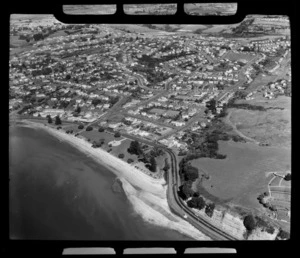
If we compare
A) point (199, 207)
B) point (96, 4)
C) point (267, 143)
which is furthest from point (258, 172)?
point (96, 4)

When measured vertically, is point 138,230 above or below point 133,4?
below

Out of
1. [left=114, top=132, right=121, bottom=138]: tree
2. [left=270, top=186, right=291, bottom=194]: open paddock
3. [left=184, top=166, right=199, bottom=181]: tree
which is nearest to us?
[left=270, top=186, right=291, bottom=194]: open paddock

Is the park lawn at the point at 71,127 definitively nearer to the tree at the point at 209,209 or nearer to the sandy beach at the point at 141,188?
the sandy beach at the point at 141,188

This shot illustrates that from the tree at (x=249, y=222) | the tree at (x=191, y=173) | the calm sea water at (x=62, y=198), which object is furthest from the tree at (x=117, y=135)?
the tree at (x=249, y=222)

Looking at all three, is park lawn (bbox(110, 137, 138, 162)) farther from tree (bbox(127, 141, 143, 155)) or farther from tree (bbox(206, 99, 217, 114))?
tree (bbox(206, 99, 217, 114))

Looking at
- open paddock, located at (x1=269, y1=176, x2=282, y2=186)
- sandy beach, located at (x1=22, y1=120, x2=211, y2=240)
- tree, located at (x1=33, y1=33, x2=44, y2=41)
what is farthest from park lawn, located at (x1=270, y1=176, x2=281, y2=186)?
tree, located at (x1=33, y1=33, x2=44, y2=41)
